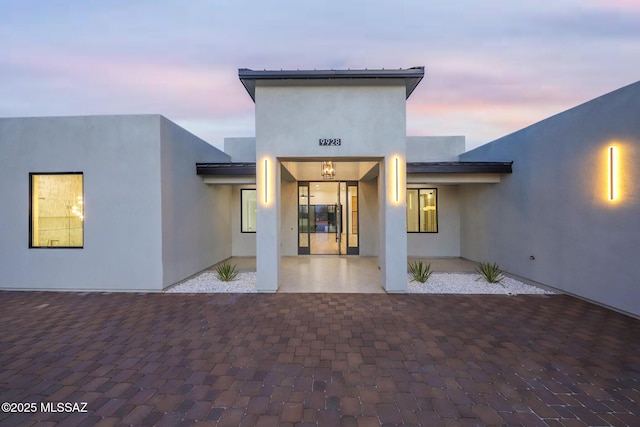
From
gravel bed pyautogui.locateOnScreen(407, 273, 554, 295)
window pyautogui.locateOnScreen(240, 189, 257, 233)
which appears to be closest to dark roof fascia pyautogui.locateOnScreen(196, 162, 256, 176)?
window pyautogui.locateOnScreen(240, 189, 257, 233)

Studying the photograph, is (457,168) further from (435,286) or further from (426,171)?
(435,286)

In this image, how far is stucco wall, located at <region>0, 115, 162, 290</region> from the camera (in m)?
6.00

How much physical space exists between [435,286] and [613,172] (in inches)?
157

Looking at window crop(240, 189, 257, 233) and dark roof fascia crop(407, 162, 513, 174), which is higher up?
dark roof fascia crop(407, 162, 513, 174)

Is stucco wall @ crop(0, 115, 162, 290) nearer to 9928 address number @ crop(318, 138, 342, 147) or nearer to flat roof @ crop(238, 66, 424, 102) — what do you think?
flat roof @ crop(238, 66, 424, 102)

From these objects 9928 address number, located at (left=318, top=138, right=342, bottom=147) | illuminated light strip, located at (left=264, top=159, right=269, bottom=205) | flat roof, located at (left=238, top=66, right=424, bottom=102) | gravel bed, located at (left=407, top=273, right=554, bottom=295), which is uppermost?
flat roof, located at (left=238, top=66, right=424, bottom=102)

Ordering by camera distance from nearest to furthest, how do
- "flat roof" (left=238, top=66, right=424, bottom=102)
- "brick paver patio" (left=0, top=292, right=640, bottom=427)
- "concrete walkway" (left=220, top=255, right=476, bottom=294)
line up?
"brick paver patio" (left=0, top=292, right=640, bottom=427) < "flat roof" (left=238, top=66, right=424, bottom=102) < "concrete walkway" (left=220, top=255, right=476, bottom=294)

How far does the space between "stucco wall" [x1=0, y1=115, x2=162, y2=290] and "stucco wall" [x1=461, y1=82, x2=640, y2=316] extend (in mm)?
9198

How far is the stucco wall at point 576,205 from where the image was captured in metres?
4.61

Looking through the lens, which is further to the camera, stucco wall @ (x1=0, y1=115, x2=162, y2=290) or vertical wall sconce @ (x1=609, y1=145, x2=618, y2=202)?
stucco wall @ (x1=0, y1=115, x2=162, y2=290)

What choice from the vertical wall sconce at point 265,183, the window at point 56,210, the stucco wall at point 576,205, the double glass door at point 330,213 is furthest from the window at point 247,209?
the stucco wall at point 576,205

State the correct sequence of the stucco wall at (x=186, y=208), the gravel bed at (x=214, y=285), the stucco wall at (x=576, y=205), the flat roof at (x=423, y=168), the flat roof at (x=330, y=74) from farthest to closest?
the flat roof at (x=423, y=168) < the stucco wall at (x=186, y=208) < the gravel bed at (x=214, y=285) < the flat roof at (x=330, y=74) < the stucco wall at (x=576, y=205)

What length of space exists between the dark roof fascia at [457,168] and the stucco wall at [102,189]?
6905 mm

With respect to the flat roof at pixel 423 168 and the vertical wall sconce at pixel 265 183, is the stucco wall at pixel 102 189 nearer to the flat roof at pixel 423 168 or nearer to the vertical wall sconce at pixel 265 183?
the flat roof at pixel 423 168
